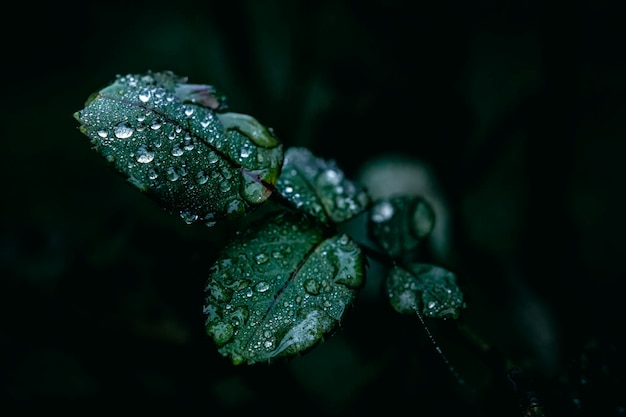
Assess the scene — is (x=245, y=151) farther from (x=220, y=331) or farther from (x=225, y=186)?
(x=220, y=331)

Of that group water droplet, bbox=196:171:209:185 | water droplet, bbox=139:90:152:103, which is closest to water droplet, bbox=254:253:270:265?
water droplet, bbox=196:171:209:185

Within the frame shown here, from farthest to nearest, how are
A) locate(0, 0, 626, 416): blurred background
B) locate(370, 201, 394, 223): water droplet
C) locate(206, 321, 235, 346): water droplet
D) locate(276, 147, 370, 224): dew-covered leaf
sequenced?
locate(0, 0, 626, 416): blurred background → locate(370, 201, 394, 223): water droplet → locate(276, 147, 370, 224): dew-covered leaf → locate(206, 321, 235, 346): water droplet

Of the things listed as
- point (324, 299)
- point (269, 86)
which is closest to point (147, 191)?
point (324, 299)

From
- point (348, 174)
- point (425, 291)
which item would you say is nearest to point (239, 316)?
point (425, 291)

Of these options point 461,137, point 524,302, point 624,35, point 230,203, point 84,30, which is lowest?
point 524,302

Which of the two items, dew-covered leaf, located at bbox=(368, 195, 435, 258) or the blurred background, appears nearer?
dew-covered leaf, located at bbox=(368, 195, 435, 258)

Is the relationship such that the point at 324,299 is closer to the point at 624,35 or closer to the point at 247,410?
the point at 247,410

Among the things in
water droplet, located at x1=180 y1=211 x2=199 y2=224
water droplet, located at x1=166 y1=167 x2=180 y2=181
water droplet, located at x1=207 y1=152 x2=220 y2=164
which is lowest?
water droplet, located at x1=180 y1=211 x2=199 y2=224

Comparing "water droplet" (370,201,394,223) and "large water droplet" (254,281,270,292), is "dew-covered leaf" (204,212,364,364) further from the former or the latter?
"water droplet" (370,201,394,223)
